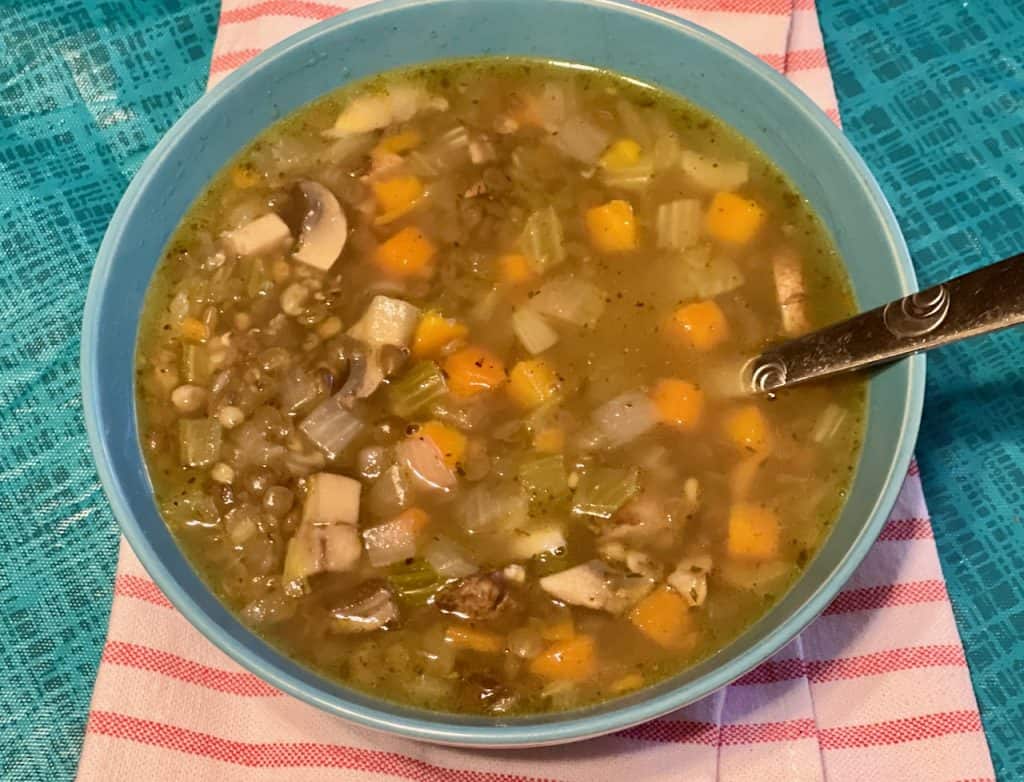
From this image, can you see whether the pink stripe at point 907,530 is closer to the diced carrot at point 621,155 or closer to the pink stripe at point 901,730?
the pink stripe at point 901,730

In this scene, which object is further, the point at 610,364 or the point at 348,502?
the point at 610,364

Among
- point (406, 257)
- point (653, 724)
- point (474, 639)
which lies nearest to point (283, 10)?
point (406, 257)

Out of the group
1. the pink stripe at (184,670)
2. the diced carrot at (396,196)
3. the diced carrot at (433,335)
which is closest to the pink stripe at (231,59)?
the diced carrot at (396,196)

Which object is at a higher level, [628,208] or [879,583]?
[628,208]

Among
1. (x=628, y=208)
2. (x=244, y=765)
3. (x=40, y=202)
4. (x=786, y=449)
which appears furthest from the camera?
(x=40, y=202)

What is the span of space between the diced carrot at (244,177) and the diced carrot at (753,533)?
4.68 ft

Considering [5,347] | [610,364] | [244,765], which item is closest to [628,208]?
[610,364]

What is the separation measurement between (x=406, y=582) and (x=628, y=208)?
3.46 ft

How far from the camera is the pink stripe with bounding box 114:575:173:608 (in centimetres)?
208

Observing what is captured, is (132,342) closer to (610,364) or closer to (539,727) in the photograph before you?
(610,364)

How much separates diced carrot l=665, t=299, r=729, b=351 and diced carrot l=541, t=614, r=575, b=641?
0.71 meters

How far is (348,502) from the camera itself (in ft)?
6.64

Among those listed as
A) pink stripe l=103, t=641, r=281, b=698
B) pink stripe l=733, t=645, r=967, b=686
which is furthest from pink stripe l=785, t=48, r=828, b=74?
pink stripe l=103, t=641, r=281, b=698

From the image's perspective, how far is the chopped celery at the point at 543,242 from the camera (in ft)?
7.50
